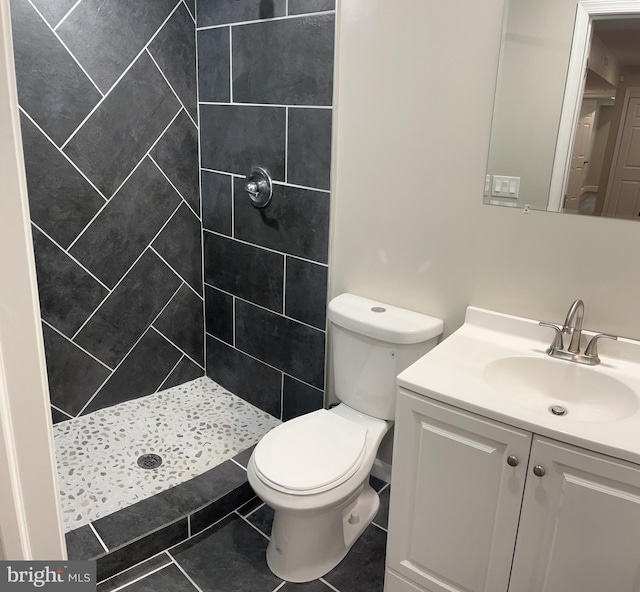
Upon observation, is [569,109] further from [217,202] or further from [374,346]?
[217,202]

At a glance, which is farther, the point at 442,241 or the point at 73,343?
the point at 73,343

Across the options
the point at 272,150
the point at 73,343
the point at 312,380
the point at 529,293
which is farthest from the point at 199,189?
the point at 529,293

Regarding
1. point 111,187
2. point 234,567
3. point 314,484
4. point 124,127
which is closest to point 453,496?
point 314,484

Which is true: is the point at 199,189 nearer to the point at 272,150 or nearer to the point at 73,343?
the point at 272,150

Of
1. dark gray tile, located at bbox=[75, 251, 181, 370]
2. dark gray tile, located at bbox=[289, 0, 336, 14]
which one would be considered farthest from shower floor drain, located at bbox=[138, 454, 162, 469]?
dark gray tile, located at bbox=[289, 0, 336, 14]

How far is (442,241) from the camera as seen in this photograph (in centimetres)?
198

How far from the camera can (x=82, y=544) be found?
75.5 inches

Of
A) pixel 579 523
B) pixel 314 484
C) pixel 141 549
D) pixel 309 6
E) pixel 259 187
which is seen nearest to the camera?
pixel 579 523

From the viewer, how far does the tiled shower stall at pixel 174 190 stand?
7.40 feet

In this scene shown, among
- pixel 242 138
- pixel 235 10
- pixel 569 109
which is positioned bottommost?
pixel 242 138

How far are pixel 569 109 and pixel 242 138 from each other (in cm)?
144

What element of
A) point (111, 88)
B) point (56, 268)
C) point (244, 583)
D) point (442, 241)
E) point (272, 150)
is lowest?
point (244, 583)

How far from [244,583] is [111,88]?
2.10m

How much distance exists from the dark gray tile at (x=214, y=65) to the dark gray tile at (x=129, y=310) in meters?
0.84
